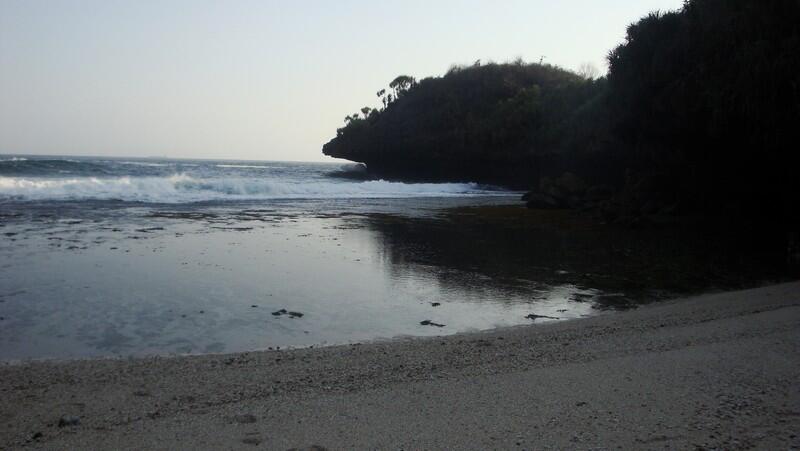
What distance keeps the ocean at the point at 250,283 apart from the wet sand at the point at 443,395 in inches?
35.5

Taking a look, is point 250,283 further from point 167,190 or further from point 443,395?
point 167,190

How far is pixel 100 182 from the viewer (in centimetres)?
3122

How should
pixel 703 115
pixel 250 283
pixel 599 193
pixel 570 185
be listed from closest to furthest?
1. pixel 250 283
2. pixel 703 115
3. pixel 599 193
4. pixel 570 185

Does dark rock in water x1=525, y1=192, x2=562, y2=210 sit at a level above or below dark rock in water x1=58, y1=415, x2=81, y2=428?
above

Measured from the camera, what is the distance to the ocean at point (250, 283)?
6.75 m

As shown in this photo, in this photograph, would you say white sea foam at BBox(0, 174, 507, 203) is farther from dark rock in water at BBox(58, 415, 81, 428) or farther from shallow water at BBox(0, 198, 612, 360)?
dark rock in water at BBox(58, 415, 81, 428)

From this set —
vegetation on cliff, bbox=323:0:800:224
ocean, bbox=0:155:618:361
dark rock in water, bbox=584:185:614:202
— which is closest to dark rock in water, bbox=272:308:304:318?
ocean, bbox=0:155:618:361

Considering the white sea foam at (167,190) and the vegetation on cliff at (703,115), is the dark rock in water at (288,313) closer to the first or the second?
the vegetation on cliff at (703,115)

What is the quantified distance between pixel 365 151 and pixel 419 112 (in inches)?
256

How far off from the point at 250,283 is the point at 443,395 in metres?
5.68

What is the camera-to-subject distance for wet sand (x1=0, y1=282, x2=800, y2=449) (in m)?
3.74

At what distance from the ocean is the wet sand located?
90cm

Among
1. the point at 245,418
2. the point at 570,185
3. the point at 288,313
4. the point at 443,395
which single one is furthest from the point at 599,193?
the point at 245,418

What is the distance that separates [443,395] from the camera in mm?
4539
